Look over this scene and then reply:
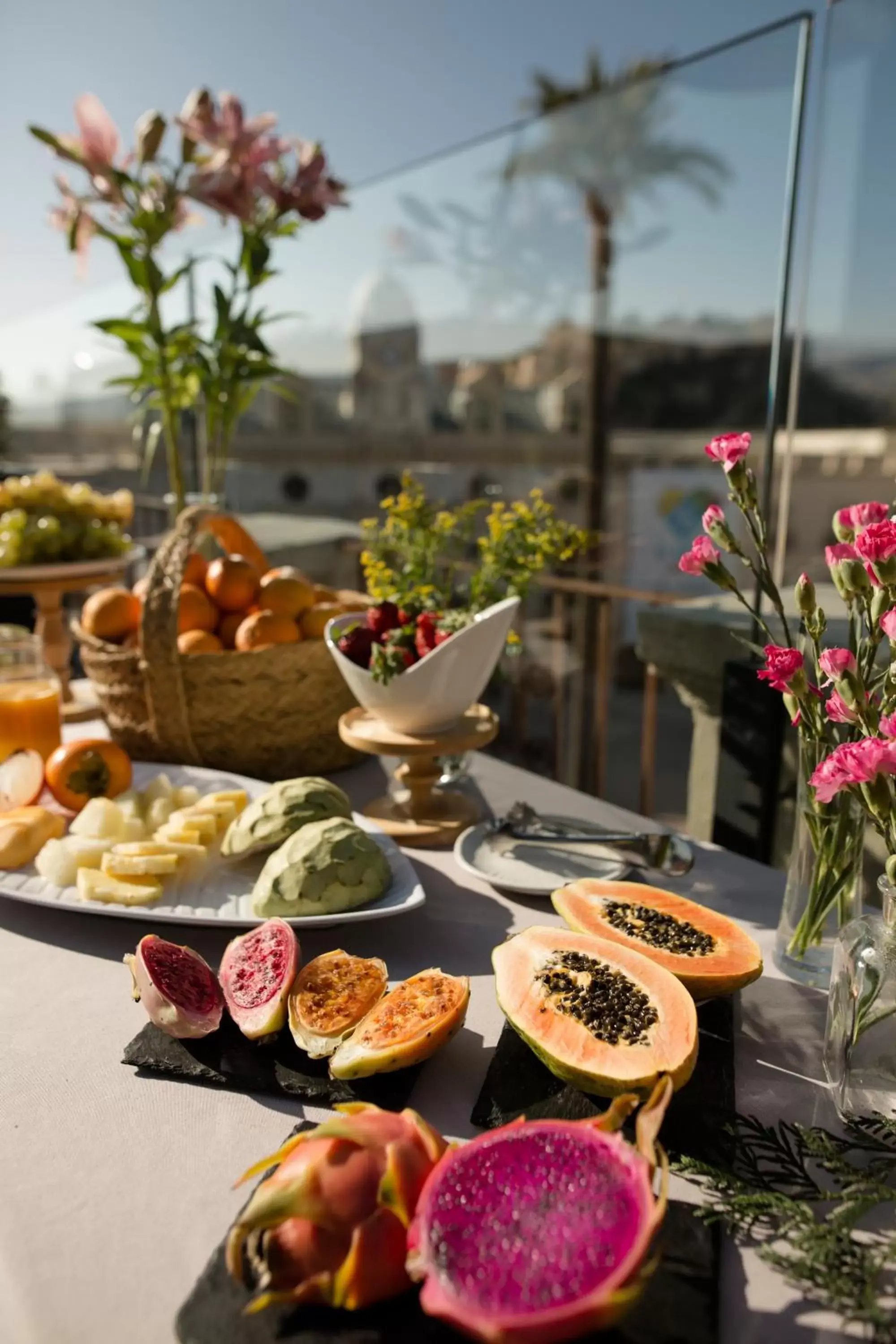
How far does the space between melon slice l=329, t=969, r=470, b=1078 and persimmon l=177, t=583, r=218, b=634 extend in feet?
2.79

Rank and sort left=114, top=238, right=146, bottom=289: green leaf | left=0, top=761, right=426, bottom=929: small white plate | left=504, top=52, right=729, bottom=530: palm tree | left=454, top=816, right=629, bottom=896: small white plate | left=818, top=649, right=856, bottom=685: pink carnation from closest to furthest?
left=818, top=649, right=856, bottom=685: pink carnation < left=0, top=761, right=426, bottom=929: small white plate < left=454, top=816, right=629, bottom=896: small white plate < left=114, top=238, right=146, bottom=289: green leaf < left=504, top=52, right=729, bottom=530: palm tree

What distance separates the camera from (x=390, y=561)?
1.72m

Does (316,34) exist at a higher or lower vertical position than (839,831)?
higher

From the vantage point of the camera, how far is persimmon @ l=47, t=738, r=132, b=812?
3.99ft

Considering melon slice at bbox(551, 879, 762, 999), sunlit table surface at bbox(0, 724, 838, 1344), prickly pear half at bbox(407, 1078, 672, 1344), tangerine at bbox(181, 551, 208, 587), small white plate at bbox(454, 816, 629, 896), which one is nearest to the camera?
prickly pear half at bbox(407, 1078, 672, 1344)

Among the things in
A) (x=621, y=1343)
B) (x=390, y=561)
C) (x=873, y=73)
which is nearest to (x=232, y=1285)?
(x=621, y=1343)

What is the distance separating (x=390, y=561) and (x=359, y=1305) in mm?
1377

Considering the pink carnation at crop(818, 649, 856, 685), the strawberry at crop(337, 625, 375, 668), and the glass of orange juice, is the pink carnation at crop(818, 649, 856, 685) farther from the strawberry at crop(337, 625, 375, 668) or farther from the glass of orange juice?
the glass of orange juice

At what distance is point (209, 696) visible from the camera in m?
1.35

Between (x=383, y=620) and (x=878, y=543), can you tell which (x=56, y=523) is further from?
(x=878, y=543)

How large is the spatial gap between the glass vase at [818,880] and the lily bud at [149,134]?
5.13 feet

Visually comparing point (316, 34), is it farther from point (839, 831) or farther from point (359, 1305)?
point (359, 1305)

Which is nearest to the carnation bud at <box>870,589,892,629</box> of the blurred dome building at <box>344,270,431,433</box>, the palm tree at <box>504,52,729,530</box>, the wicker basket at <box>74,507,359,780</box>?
the wicker basket at <box>74,507,359,780</box>

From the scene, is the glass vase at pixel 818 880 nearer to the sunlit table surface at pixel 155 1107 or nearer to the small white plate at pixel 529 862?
the sunlit table surface at pixel 155 1107
